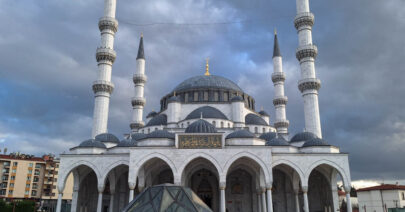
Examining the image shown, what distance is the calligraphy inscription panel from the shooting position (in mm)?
18703

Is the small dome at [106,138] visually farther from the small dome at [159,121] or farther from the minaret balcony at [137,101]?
the minaret balcony at [137,101]

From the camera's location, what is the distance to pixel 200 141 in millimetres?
18812

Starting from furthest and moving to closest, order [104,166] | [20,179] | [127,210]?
[20,179] < [104,166] < [127,210]

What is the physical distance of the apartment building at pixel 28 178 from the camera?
125 ft

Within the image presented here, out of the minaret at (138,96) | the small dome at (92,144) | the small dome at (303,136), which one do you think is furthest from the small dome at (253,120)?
the small dome at (92,144)

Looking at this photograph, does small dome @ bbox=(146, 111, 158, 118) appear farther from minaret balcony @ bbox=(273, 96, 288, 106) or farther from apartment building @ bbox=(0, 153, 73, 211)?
apartment building @ bbox=(0, 153, 73, 211)

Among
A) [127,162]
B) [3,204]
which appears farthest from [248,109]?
[3,204]

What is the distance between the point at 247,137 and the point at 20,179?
32824mm

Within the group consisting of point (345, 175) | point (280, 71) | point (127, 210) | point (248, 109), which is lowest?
point (127, 210)

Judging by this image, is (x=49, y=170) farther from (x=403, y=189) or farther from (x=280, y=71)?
(x=403, y=189)

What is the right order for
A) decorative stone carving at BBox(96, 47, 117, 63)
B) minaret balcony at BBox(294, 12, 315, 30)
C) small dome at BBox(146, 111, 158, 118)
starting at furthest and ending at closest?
small dome at BBox(146, 111, 158, 118) < decorative stone carving at BBox(96, 47, 117, 63) < minaret balcony at BBox(294, 12, 315, 30)

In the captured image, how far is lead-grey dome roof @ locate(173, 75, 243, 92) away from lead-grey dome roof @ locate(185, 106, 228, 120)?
3709 mm

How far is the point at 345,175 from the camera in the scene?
1908 centimetres

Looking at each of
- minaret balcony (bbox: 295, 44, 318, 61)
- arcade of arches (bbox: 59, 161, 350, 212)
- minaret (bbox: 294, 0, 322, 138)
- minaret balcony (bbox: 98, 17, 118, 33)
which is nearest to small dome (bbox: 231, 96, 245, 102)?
minaret (bbox: 294, 0, 322, 138)
